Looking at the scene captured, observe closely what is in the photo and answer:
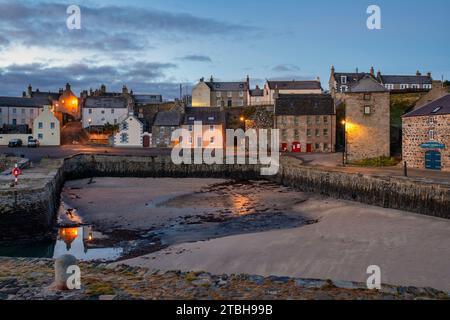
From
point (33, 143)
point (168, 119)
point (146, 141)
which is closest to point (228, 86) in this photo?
point (168, 119)

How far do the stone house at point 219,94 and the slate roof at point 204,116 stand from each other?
16.8m

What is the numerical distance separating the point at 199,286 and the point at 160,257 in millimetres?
6552

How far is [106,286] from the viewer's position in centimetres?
742

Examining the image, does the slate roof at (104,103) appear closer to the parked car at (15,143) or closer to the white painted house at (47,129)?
the white painted house at (47,129)

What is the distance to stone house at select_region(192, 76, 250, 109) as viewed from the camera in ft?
248

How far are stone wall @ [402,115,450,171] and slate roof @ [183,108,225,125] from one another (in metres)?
30.3

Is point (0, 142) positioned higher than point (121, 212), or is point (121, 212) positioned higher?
point (0, 142)

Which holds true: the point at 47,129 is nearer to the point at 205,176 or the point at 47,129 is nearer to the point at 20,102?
the point at 20,102

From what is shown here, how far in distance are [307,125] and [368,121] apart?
1442 cm

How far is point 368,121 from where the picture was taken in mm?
33531

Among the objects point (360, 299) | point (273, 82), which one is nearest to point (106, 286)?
point (360, 299)

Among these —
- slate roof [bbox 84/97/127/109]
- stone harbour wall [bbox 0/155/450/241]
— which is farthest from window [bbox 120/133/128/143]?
stone harbour wall [bbox 0/155/450/241]
